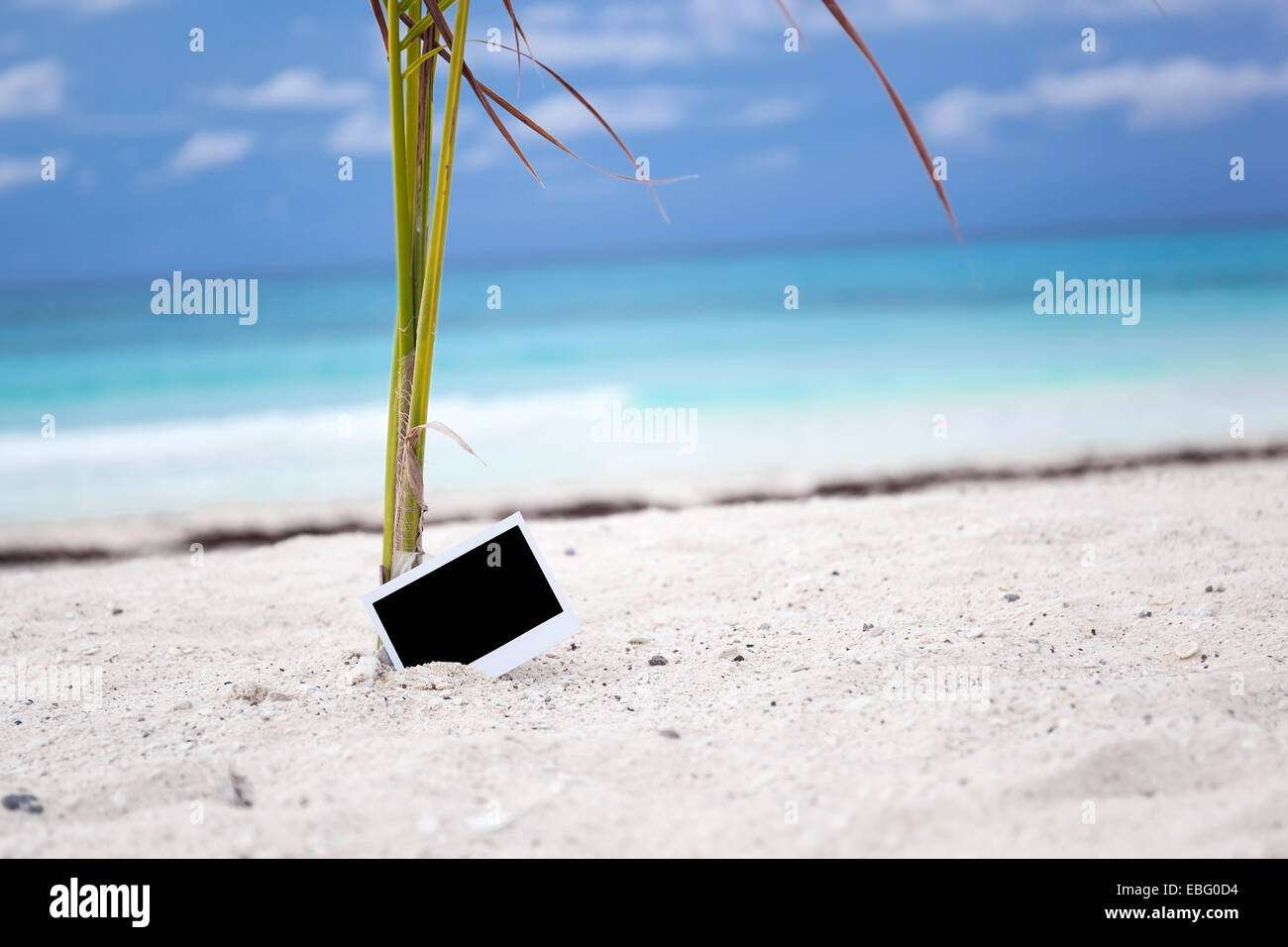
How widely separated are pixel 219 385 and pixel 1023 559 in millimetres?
6760

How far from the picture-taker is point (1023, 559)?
224 centimetres

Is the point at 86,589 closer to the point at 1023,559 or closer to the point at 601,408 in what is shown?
the point at 1023,559

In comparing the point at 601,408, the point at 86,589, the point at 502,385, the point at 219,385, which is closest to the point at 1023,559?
the point at 86,589

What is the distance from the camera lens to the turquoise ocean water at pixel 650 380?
173 inches

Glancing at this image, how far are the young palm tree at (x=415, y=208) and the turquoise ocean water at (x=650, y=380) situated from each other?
0.86 metres
